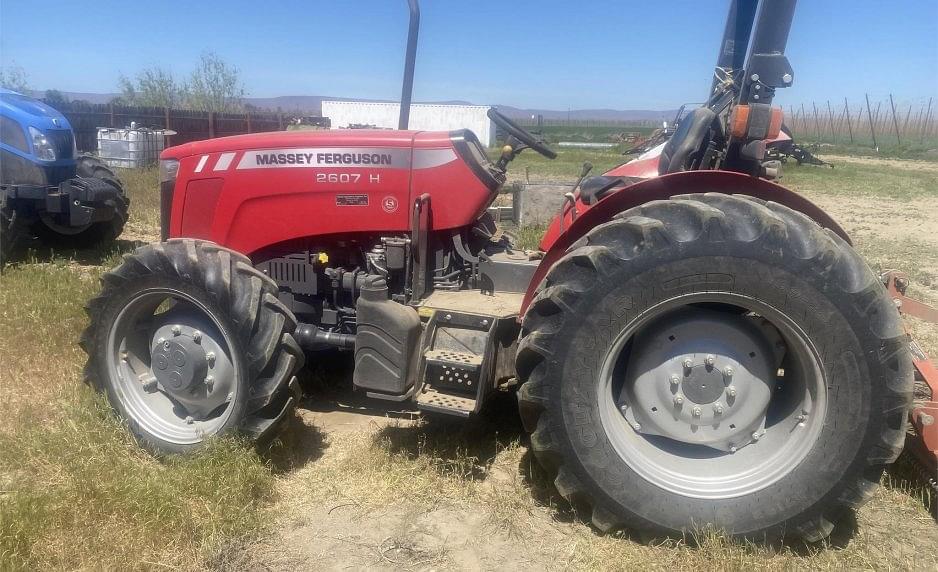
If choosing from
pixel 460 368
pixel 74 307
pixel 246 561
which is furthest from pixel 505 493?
pixel 74 307

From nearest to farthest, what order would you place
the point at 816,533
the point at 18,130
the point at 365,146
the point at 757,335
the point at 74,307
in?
the point at 816,533
the point at 757,335
the point at 365,146
the point at 74,307
the point at 18,130

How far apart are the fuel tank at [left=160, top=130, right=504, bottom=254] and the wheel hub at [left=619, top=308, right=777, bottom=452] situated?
4.28ft

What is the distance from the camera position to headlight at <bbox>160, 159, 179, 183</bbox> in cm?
375

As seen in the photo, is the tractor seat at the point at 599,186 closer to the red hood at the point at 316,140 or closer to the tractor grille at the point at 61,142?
the red hood at the point at 316,140

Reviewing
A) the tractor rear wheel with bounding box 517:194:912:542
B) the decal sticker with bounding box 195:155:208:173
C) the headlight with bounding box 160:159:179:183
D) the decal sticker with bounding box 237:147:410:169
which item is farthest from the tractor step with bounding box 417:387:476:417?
the headlight with bounding box 160:159:179:183

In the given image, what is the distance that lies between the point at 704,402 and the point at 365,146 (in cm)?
202

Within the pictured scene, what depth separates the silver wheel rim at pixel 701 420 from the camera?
8.40 feet

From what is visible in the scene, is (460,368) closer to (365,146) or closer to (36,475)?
(365,146)

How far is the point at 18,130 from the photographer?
7.11m

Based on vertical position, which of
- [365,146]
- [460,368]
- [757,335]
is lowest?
[460,368]

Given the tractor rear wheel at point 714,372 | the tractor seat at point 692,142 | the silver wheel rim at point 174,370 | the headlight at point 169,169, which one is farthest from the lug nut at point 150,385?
the tractor seat at point 692,142

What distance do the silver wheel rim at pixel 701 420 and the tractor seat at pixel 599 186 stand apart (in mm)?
1034

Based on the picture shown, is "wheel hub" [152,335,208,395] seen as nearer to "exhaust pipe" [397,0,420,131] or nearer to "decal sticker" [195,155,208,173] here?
"decal sticker" [195,155,208,173]

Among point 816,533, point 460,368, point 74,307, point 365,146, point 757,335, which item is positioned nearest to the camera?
point 816,533
